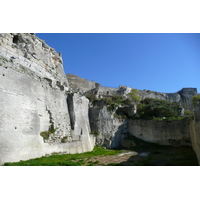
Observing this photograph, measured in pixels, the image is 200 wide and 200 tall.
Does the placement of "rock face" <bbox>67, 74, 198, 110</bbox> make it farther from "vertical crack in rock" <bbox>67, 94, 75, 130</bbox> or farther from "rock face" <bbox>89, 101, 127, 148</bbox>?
"vertical crack in rock" <bbox>67, 94, 75, 130</bbox>

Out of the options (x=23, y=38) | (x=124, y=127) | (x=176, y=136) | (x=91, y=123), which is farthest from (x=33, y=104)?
(x=176, y=136)

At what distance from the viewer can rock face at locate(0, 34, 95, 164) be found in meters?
9.73

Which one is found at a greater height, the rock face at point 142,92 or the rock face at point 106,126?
the rock face at point 142,92

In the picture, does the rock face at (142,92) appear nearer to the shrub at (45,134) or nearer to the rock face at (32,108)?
the rock face at (32,108)

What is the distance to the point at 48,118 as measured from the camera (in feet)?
46.1

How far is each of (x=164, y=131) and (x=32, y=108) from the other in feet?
51.7

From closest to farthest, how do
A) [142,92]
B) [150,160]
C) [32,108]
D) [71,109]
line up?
1. [150,160]
2. [32,108]
3. [71,109]
4. [142,92]

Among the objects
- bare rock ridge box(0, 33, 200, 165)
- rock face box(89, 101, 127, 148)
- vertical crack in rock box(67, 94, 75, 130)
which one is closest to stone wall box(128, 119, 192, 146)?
bare rock ridge box(0, 33, 200, 165)

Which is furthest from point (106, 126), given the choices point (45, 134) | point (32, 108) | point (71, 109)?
point (32, 108)

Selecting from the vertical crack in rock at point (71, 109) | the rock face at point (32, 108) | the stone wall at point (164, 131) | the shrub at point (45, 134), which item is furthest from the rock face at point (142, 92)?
the shrub at point (45, 134)

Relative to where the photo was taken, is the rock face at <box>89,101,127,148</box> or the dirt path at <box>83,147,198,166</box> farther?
the rock face at <box>89,101,127,148</box>

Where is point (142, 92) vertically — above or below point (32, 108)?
above

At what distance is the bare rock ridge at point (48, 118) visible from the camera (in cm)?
995

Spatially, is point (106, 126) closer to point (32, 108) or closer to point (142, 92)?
point (32, 108)
